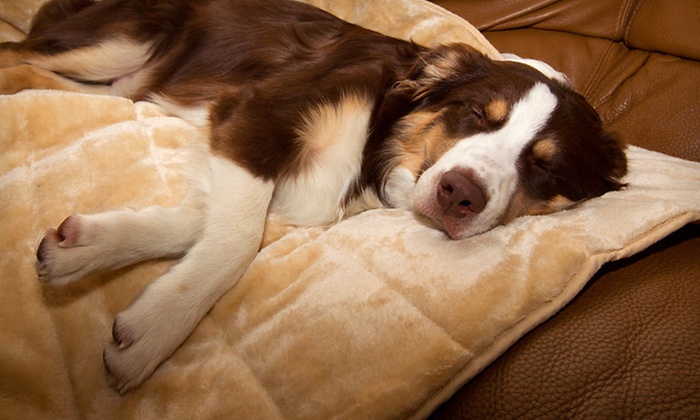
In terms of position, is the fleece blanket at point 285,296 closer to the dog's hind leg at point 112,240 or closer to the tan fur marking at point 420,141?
the dog's hind leg at point 112,240

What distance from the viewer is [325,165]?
76.0 inches

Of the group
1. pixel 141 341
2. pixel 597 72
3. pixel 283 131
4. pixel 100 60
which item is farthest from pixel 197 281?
pixel 597 72

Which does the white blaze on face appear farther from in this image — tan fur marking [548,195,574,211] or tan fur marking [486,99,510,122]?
tan fur marking [548,195,574,211]

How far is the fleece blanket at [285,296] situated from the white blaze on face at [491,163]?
61 mm

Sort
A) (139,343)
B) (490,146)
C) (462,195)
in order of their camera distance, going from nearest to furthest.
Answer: (139,343) < (462,195) < (490,146)

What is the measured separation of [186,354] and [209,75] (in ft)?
4.24

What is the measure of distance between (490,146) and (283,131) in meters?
0.77

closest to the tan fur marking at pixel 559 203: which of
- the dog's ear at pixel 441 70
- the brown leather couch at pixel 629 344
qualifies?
the brown leather couch at pixel 629 344

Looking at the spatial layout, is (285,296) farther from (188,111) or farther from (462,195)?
(188,111)

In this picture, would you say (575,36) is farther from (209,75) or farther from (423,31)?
(209,75)

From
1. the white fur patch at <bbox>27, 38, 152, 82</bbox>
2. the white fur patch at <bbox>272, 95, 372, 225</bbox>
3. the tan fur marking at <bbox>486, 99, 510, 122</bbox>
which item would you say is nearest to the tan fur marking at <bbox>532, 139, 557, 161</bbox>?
the tan fur marking at <bbox>486, 99, 510, 122</bbox>

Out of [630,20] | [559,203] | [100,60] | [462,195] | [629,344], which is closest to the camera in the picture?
[629,344]

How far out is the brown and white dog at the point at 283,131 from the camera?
1.45m

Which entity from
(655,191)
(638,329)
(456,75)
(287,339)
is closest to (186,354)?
(287,339)
